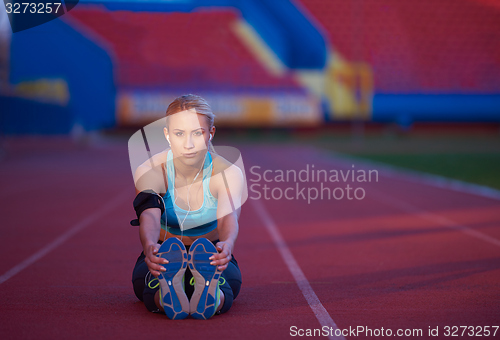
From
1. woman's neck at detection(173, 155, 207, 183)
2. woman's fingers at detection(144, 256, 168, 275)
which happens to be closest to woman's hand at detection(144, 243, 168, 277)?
woman's fingers at detection(144, 256, 168, 275)

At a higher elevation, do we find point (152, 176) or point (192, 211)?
point (152, 176)

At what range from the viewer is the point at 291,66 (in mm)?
41938

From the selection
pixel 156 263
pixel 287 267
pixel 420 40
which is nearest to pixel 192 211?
pixel 156 263

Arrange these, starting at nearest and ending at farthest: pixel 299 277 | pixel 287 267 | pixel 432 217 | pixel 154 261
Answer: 1. pixel 154 261
2. pixel 299 277
3. pixel 287 267
4. pixel 432 217

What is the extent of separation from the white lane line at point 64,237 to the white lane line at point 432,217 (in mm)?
4923

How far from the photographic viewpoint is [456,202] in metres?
10.5

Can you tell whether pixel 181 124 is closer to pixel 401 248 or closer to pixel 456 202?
pixel 401 248

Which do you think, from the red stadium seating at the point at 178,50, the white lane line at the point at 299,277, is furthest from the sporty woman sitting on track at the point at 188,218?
the red stadium seating at the point at 178,50

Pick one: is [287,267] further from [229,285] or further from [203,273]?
[203,273]

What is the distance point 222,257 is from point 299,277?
6.27ft

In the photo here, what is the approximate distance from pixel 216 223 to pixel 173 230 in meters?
0.30

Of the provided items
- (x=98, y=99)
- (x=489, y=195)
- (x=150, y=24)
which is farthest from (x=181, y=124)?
(x=150, y=24)

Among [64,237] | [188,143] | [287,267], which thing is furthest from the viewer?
[64,237]

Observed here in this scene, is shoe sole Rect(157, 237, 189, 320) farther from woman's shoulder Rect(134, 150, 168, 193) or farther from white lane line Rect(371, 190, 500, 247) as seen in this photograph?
white lane line Rect(371, 190, 500, 247)
